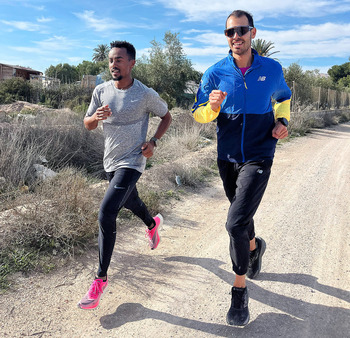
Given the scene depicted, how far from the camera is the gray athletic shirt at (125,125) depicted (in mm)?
3143

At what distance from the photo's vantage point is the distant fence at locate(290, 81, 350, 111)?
65.2 ft

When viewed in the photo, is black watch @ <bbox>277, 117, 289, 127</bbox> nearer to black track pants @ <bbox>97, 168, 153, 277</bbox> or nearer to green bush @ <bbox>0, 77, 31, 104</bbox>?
black track pants @ <bbox>97, 168, 153, 277</bbox>

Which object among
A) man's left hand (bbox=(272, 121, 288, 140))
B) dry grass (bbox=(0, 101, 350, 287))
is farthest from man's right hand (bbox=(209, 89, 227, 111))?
dry grass (bbox=(0, 101, 350, 287))

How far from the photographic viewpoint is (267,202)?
19.1ft

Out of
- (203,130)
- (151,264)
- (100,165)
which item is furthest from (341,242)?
(203,130)

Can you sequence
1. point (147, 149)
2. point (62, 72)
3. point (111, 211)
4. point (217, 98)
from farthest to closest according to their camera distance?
point (62, 72) → point (147, 149) → point (111, 211) → point (217, 98)

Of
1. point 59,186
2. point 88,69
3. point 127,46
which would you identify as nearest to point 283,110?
point 127,46

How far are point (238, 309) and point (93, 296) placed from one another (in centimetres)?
118

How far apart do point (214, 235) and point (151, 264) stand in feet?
3.71

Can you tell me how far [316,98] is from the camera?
80.6 ft

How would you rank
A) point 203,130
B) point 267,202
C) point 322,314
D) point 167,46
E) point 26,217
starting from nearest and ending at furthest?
point 322,314 → point 26,217 → point 267,202 → point 203,130 → point 167,46

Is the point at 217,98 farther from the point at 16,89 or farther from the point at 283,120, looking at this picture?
the point at 16,89

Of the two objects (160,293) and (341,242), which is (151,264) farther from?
(341,242)

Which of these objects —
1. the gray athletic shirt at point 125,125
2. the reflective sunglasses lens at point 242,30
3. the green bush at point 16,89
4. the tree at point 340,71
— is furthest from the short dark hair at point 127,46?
the tree at point 340,71
